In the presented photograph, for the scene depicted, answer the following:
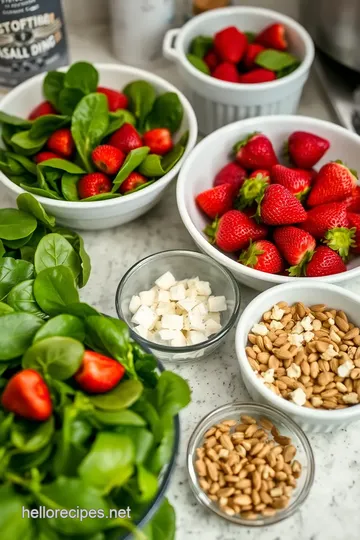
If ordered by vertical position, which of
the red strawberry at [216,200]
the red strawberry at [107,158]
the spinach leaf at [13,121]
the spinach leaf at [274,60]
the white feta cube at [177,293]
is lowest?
the white feta cube at [177,293]

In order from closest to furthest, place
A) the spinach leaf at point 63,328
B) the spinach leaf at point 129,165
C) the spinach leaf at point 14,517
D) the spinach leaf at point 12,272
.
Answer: the spinach leaf at point 14,517 → the spinach leaf at point 63,328 → the spinach leaf at point 12,272 → the spinach leaf at point 129,165

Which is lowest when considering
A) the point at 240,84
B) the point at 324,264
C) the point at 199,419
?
the point at 199,419

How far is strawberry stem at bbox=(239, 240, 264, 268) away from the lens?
84cm

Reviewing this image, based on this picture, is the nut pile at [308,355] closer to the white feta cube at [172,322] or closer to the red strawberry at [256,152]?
the white feta cube at [172,322]

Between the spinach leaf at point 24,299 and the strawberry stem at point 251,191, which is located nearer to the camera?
the spinach leaf at point 24,299

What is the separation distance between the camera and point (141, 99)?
1022 millimetres

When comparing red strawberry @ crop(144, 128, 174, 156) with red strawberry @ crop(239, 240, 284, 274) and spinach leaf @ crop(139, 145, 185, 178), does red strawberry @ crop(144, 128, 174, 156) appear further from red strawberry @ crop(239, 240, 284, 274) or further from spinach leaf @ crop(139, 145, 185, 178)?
red strawberry @ crop(239, 240, 284, 274)

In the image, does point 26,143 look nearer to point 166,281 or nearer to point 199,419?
point 166,281

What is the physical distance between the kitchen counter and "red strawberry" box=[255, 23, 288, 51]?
30 cm

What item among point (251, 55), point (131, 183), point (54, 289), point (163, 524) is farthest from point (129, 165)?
point (163, 524)

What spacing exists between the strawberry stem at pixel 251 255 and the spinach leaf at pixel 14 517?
16.3 inches

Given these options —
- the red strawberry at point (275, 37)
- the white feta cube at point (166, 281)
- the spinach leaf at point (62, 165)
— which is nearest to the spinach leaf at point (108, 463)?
the white feta cube at point (166, 281)

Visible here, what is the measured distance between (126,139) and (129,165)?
0.07 meters

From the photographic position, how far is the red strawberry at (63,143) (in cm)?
95
